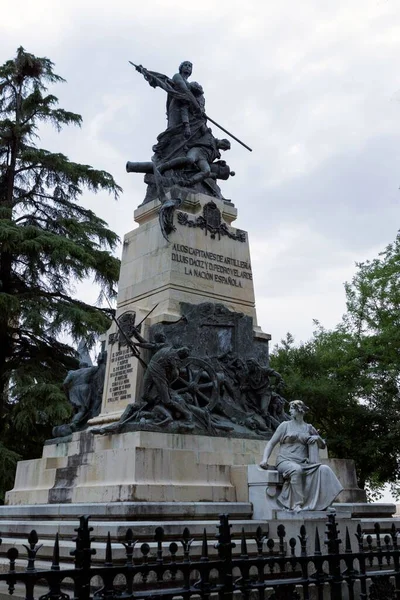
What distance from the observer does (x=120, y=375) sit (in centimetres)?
1245

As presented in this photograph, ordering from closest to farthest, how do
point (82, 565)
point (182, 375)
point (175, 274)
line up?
point (82, 565)
point (182, 375)
point (175, 274)

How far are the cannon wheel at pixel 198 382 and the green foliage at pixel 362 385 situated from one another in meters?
12.5

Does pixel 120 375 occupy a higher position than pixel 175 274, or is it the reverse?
pixel 175 274

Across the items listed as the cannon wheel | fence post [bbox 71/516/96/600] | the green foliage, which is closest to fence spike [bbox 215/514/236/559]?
fence post [bbox 71/516/96/600]

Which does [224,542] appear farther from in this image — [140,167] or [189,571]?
[140,167]

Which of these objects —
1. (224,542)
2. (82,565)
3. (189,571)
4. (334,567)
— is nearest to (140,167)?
(334,567)

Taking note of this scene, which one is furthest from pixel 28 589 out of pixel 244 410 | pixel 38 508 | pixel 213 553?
pixel 244 410

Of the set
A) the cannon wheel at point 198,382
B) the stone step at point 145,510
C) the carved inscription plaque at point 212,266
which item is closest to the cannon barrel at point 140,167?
the carved inscription plaque at point 212,266

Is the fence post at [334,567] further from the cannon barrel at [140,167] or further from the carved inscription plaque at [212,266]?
the cannon barrel at [140,167]

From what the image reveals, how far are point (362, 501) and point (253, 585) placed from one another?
802cm

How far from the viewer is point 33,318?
792 inches

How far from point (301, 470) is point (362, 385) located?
1648 centimetres

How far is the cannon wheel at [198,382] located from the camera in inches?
467

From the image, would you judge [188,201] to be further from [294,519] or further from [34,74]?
[34,74]
